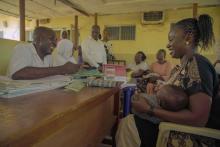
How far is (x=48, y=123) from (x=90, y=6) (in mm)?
4857

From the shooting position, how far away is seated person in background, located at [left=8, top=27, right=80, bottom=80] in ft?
3.47

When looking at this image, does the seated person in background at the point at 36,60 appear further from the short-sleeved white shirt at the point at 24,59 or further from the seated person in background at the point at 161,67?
the seated person in background at the point at 161,67

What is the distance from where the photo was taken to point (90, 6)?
4895 millimetres

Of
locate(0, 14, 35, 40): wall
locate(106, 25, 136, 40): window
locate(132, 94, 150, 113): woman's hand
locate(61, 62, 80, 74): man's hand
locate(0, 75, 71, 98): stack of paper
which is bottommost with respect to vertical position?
locate(132, 94, 150, 113): woman's hand

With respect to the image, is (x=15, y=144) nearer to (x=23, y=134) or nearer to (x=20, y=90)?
(x=23, y=134)

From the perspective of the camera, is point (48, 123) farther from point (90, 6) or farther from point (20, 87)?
point (90, 6)

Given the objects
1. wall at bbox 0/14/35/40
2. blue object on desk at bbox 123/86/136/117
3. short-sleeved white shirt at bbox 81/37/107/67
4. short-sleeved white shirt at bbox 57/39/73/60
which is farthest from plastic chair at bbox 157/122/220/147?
wall at bbox 0/14/35/40

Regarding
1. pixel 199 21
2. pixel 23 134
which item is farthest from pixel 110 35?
pixel 23 134

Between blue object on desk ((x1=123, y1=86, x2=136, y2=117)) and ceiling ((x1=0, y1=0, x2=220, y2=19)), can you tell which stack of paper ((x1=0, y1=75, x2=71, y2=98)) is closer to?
blue object on desk ((x1=123, y1=86, x2=136, y2=117))

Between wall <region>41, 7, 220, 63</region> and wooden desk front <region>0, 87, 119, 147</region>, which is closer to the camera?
wooden desk front <region>0, 87, 119, 147</region>

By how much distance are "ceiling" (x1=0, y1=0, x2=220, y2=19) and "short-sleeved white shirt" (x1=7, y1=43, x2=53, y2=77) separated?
3566mm

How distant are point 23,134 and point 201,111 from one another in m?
0.73

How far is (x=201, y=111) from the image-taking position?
804mm

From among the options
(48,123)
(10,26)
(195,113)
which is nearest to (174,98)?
(195,113)
